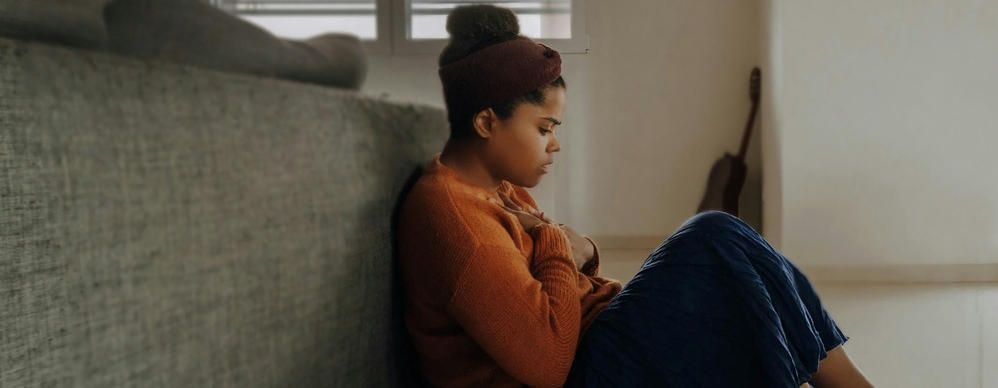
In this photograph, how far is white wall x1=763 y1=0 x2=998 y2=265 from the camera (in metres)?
3.16

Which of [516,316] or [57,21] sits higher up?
[57,21]

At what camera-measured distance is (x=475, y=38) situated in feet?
3.60

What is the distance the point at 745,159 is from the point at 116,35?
3.43 m

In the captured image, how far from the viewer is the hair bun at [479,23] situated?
43.3 inches

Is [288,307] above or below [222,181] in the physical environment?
below

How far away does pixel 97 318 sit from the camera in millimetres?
528

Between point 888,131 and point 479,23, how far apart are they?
2583 mm

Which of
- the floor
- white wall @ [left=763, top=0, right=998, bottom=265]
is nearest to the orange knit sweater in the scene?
the floor

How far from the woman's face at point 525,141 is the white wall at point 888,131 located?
2.35 m

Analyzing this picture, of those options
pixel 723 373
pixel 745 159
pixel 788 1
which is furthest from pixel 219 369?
pixel 745 159

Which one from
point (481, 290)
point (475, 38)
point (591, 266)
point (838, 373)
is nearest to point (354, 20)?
point (481, 290)

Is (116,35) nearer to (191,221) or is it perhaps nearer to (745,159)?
(191,221)

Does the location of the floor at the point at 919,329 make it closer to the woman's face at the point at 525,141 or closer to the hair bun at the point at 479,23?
the woman's face at the point at 525,141

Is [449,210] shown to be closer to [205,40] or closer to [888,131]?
[205,40]
